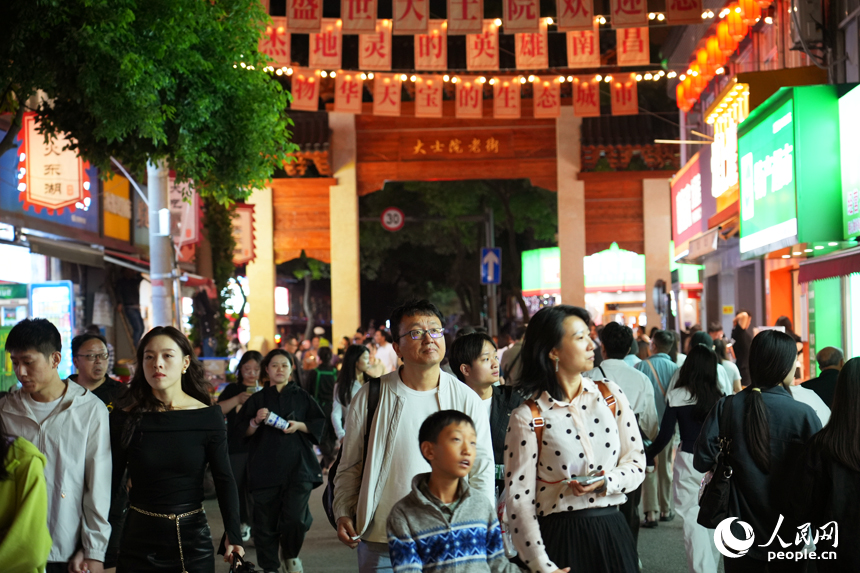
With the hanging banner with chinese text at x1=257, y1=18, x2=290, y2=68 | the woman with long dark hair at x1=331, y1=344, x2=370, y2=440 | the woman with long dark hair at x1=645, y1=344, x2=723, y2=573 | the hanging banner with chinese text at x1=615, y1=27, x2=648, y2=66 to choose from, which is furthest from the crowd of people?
the hanging banner with chinese text at x1=615, y1=27, x2=648, y2=66

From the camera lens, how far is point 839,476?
401 centimetres

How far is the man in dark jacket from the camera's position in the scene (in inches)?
271

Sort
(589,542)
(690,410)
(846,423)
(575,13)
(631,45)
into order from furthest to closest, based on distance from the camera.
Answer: (631,45) → (575,13) → (690,410) → (846,423) → (589,542)

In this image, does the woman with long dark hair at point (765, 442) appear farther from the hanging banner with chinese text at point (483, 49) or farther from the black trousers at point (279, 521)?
the hanging banner with chinese text at point (483, 49)

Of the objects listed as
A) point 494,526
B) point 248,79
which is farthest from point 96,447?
point 248,79

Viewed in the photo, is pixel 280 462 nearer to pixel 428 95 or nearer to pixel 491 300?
pixel 428 95

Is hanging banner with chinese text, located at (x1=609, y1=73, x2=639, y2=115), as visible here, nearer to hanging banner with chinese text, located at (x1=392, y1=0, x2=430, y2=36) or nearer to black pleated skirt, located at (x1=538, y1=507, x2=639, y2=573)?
hanging banner with chinese text, located at (x1=392, y1=0, x2=430, y2=36)

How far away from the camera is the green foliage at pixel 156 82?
7.77 m

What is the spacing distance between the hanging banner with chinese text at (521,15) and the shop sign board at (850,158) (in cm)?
474

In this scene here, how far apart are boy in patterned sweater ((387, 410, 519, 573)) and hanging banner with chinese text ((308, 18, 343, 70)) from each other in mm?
12668

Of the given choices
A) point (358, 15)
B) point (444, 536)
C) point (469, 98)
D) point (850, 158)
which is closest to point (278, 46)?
point (358, 15)

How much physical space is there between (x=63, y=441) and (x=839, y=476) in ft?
11.9

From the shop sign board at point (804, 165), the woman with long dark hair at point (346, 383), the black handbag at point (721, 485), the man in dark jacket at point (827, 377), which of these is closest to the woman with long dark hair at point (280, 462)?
the woman with long dark hair at point (346, 383)

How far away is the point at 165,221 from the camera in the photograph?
1123 cm
